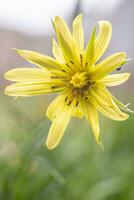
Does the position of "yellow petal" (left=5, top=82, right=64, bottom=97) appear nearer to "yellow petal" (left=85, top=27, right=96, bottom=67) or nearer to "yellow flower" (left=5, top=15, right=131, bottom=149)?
"yellow flower" (left=5, top=15, right=131, bottom=149)

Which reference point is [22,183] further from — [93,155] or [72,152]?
[72,152]

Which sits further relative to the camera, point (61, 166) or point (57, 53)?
point (61, 166)

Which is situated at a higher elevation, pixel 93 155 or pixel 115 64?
pixel 115 64

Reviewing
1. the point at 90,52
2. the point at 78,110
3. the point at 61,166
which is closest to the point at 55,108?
the point at 78,110

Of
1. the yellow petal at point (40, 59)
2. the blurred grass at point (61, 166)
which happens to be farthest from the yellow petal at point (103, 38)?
the blurred grass at point (61, 166)

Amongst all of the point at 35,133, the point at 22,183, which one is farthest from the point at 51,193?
the point at 35,133

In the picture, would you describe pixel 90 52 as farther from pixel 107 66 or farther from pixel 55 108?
pixel 55 108

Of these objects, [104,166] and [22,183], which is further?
[104,166]
